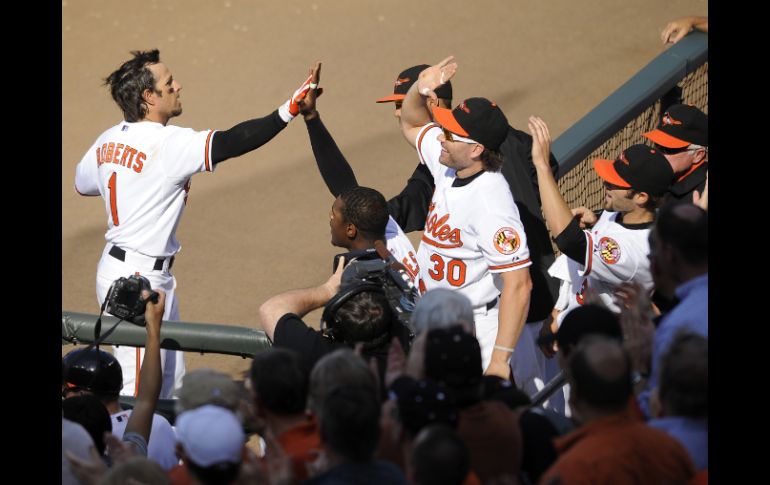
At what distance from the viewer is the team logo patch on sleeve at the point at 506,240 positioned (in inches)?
165

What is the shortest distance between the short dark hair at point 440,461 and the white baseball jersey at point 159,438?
1.38 m

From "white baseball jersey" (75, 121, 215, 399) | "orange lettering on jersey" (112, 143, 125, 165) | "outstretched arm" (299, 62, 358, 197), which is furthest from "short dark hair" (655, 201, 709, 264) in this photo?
"orange lettering on jersey" (112, 143, 125, 165)

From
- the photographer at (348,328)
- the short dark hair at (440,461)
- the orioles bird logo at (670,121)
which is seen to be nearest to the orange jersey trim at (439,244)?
the photographer at (348,328)

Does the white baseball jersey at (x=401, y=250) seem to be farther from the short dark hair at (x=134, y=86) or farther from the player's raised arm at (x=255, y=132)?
the short dark hair at (x=134, y=86)

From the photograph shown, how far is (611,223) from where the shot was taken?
14.4 feet

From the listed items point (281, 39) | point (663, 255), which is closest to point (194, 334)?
point (663, 255)

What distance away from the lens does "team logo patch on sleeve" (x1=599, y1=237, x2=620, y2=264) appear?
13.8ft

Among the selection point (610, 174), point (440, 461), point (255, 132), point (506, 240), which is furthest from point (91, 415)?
point (610, 174)

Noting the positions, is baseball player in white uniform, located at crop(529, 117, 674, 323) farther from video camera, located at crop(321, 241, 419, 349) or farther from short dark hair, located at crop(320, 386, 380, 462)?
short dark hair, located at crop(320, 386, 380, 462)

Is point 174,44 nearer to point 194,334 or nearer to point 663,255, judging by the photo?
point 194,334

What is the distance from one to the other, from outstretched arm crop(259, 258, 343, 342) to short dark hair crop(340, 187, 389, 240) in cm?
36

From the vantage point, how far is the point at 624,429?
9.25ft

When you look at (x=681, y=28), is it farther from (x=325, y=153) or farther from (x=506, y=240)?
(x=506, y=240)

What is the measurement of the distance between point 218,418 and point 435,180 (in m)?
2.31
